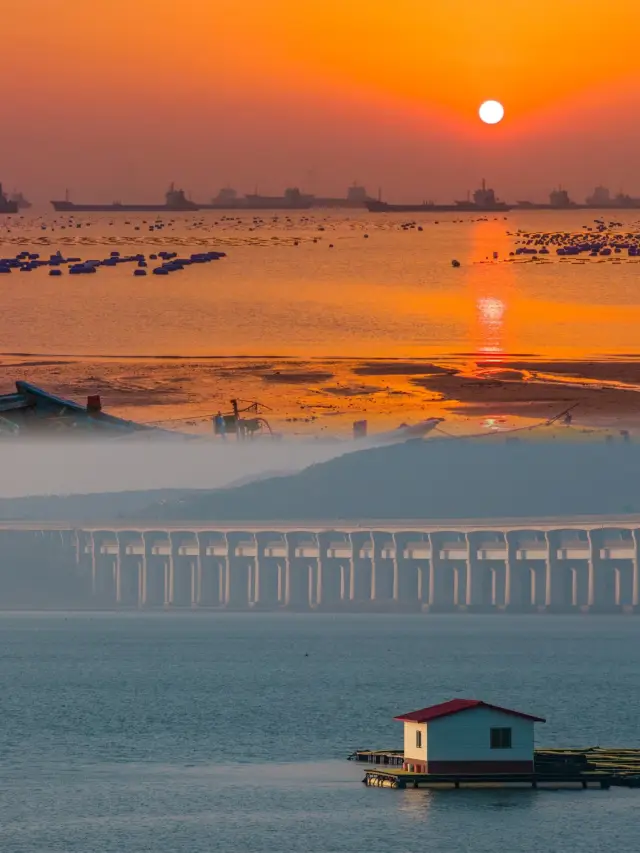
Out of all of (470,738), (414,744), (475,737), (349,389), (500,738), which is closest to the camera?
(470,738)

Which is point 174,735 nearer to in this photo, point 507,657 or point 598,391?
point 598,391

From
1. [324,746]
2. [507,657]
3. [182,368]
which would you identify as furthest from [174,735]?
[507,657]

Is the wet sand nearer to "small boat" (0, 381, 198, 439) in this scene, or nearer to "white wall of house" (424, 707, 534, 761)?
"small boat" (0, 381, 198, 439)

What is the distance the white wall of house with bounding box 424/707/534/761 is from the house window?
0.09 metres

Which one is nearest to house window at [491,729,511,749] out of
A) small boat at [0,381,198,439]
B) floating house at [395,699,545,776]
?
floating house at [395,699,545,776]

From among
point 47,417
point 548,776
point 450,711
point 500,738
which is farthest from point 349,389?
point 450,711

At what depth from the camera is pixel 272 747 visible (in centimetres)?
7750

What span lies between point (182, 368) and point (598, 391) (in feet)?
78.1

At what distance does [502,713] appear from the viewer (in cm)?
6012

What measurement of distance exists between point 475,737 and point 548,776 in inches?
99.9

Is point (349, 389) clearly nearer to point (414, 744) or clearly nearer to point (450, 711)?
point (414, 744)

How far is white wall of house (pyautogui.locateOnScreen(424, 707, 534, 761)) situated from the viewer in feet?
197

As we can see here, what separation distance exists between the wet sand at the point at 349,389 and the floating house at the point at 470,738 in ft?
132

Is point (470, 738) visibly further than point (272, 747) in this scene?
No
